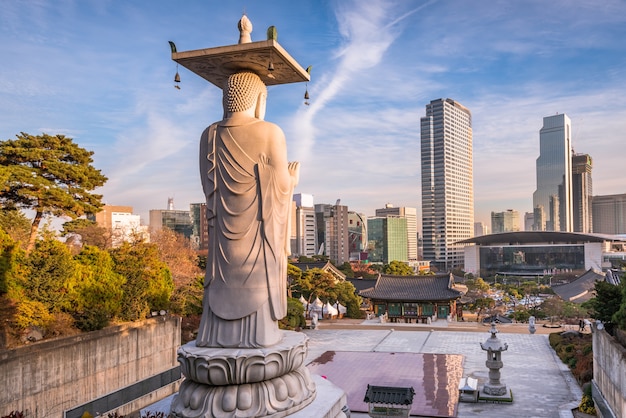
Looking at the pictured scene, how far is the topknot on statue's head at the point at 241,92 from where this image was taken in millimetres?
8938

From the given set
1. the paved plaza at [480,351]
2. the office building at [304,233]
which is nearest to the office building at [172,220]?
the office building at [304,233]

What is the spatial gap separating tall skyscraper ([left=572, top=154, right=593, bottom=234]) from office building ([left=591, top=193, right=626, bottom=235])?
7.69m

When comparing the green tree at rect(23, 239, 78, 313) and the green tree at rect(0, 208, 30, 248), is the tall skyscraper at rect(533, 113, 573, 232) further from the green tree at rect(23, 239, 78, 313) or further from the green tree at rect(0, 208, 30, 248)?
the green tree at rect(23, 239, 78, 313)

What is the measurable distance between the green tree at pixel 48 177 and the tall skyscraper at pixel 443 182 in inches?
3800

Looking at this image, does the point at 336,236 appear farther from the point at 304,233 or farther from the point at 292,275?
the point at 292,275

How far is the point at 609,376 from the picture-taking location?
11.6 meters

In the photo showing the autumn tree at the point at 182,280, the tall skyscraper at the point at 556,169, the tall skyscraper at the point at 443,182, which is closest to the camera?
the autumn tree at the point at 182,280

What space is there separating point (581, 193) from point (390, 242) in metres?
87.4

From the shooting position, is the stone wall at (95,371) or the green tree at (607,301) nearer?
the stone wall at (95,371)

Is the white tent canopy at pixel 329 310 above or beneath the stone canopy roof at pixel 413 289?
beneath

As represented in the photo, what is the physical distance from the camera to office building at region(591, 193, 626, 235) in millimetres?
167250

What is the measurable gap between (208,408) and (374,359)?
15.1m

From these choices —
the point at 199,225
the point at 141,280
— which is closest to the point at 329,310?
the point at 141,280

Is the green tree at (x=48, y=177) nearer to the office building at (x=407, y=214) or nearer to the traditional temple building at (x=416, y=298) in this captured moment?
the traditional temple building at (x=416, y=298)
